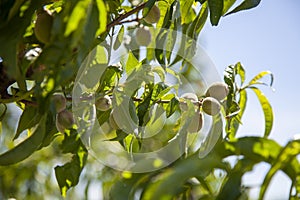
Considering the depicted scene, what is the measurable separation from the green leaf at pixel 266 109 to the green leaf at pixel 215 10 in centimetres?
20

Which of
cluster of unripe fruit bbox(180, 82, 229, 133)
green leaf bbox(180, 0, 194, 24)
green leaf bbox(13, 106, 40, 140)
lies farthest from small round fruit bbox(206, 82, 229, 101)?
green leaf bbox(13, 106, 40, 140)

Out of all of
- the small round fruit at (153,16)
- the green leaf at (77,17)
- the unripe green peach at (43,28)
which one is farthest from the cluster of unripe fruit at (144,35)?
the green leaf at (77,17)

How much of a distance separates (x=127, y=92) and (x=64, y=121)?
97 millimetres

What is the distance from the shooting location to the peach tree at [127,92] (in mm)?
457

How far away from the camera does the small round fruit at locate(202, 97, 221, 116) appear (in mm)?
713

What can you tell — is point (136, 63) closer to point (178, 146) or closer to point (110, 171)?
point (178, 146)

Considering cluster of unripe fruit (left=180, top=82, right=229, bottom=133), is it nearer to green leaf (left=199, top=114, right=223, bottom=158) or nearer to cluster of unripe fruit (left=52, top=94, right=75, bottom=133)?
green leaf (left=199, top=114, right=223, bottom=158)

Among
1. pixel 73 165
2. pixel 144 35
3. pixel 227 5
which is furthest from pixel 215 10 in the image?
pixel 73 165

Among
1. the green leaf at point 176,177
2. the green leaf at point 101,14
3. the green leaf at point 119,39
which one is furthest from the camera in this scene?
the green leaf at point 119,39

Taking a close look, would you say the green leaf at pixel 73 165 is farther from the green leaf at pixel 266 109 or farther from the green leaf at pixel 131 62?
the green leaf at pixel 266 109

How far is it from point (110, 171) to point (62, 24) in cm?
184

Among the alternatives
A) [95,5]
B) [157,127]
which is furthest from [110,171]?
[95,5]

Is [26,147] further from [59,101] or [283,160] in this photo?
[283,160]

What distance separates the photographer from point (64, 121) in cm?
68
